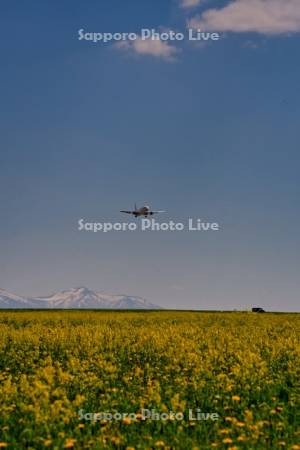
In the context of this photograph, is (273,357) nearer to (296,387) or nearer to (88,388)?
(296,387)

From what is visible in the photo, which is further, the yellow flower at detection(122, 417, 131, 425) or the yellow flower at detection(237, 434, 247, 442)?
the yellow flower at detection(122, 417, 131, 425)

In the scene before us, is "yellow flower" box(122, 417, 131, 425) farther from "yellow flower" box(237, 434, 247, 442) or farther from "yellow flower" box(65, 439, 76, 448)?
"yellow flower" box(237, 434, 247, 442)

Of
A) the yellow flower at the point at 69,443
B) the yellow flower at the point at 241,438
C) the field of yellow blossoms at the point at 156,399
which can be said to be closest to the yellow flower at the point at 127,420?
the field of yellow blossoms at the point at 156,399

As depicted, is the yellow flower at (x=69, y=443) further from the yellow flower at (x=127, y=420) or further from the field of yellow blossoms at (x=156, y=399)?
the yellow flower at (x=127, y=420)

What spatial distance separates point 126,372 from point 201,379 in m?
2.23

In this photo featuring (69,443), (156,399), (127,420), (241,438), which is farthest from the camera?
(156,399)

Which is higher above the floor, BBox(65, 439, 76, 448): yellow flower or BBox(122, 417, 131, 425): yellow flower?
BBox(122, 417, 131, 425): yellow flower

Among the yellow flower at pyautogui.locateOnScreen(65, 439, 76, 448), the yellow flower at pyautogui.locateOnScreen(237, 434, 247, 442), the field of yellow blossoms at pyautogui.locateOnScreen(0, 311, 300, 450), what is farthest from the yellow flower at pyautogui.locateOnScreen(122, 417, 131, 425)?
the yellow flower at pyautogui.locateOnScreen(237, 434, 247, 442)

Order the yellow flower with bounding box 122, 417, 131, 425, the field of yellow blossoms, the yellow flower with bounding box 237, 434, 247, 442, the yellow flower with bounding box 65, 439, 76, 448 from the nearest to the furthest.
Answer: the yellow flower with bounding box 65, 439, 76, 448, the yellow flower with bounding box 237, 434, 247, 442, the field of yellow blossoms, the yellow flower with bounding box 122, 417, 131, 425

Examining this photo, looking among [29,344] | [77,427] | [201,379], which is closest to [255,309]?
[29,344]

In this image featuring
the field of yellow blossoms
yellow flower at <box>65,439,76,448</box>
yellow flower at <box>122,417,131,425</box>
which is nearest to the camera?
yellow flower at <box>65,439,76,448</box>

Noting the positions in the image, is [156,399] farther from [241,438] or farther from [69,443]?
[69,443]

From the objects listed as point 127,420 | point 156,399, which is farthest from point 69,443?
point 156,399

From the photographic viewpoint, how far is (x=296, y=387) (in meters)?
12.8
